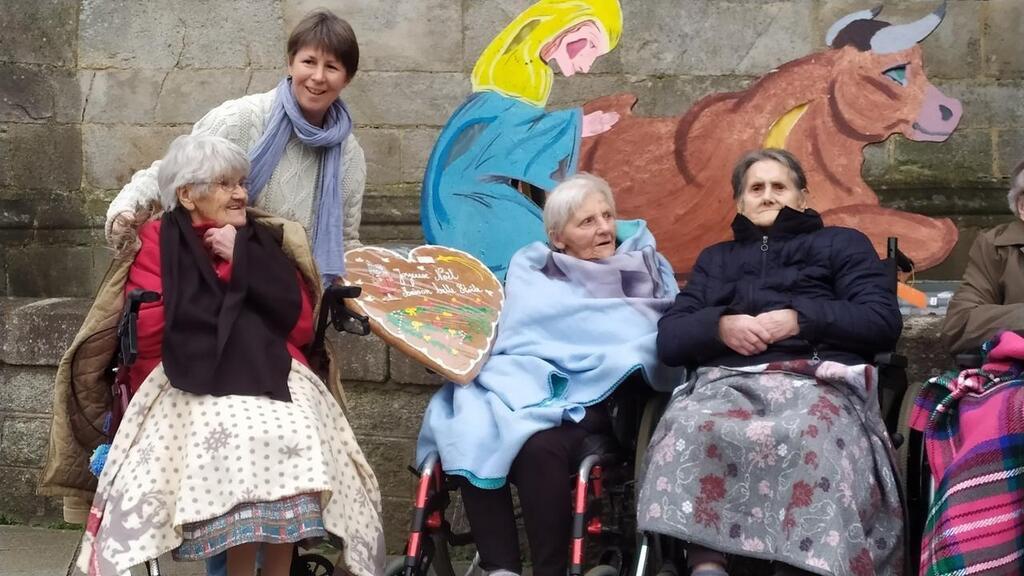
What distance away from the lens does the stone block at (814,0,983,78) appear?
5520 mm

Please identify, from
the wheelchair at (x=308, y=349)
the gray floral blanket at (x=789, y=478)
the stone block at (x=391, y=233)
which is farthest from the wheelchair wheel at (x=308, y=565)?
the stone block at (x=391, y=233)

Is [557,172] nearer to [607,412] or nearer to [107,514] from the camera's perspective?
[607,412]

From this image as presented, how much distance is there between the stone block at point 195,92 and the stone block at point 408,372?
1686mm

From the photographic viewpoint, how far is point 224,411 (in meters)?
3.74

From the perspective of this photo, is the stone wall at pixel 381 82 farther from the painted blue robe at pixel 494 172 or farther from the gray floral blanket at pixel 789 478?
the gray floral blanket at pixel 789 478

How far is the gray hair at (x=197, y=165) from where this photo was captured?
3.94 meters

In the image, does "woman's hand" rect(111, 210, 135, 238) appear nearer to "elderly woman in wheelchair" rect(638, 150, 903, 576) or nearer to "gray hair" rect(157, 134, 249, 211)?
"gray hair" rect(157, 134, 249, 211)

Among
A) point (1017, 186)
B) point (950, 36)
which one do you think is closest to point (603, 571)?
point (1017, 186)

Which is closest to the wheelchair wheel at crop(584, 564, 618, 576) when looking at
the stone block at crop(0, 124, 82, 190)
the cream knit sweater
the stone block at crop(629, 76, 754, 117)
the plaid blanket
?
the plaid blanket

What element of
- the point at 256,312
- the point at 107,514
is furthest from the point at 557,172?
the point at 107,514

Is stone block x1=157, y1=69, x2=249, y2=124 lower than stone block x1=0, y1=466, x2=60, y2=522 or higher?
higher

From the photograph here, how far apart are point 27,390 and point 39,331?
25 cm

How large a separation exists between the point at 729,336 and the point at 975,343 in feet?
2.44

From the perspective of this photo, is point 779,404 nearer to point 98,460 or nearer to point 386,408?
point 386,408
